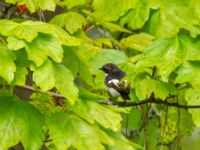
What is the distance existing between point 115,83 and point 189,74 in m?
0.58

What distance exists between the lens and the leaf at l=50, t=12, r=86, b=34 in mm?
2378

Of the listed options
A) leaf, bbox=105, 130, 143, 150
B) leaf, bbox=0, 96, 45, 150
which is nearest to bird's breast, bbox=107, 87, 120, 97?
leaf, bbox=105, 130, 143, 150

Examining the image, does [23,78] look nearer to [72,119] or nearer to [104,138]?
[72,119]

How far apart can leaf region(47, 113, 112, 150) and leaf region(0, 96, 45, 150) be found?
0.04 meters

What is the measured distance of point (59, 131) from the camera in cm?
137

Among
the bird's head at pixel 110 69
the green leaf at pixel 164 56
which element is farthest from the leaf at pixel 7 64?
the bird's head at pixel 110 69

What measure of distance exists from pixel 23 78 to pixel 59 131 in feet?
0.64

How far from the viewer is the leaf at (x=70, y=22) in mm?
2378

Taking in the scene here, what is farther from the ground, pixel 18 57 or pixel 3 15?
pixel 3 15

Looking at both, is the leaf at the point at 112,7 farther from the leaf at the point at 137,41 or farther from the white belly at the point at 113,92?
the leaf at the point at 137,41

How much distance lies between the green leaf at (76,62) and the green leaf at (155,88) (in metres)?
0.18

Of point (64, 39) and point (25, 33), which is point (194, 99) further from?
point (25, 33)

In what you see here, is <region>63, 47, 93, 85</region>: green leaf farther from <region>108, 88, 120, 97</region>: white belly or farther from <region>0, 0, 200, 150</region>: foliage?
<region>108, 88, 120, 97</region>: white belly

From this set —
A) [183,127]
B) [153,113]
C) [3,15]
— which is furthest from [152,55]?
[153,113]
